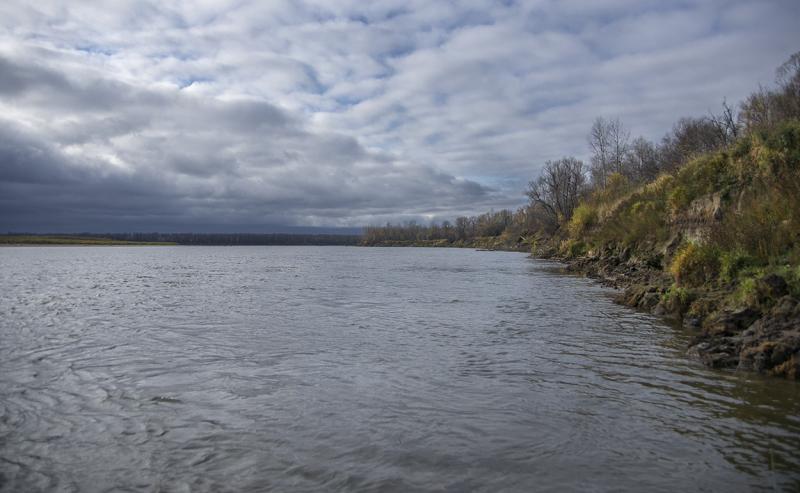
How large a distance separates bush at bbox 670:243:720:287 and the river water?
106 inches

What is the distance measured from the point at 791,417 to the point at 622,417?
241cm

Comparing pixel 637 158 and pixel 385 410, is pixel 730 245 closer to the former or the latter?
pixel 385 410

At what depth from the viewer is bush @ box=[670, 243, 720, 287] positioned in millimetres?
16750

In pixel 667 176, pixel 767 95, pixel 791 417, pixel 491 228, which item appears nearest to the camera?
pixel 791 417

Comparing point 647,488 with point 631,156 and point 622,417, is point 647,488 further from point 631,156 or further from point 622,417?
point 631,156

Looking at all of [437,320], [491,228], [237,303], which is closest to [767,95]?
[437,320]

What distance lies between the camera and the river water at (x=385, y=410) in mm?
5996

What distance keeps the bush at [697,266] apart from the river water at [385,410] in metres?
2.69

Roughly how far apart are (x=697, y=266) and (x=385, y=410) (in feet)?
46.1

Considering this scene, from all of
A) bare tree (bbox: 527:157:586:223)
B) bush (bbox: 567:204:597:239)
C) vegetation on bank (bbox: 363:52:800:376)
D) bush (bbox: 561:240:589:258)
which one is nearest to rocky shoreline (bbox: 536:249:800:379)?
vegetation on bank (bbox: 363:52:800:376)

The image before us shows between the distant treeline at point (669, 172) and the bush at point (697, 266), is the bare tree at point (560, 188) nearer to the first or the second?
the distant treeline at point (669, 172)

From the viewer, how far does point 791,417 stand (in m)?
7.45

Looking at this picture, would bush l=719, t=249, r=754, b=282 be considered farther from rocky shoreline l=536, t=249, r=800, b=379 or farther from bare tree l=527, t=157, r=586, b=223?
bare tree l=527, t=157, r=586, b=223

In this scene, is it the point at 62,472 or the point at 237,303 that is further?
the point at 237,303
